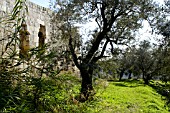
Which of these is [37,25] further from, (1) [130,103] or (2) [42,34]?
(1) [130,103]

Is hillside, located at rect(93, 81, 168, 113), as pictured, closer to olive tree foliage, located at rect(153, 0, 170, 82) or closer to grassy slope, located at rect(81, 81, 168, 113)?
grassy slope, located at rect(81, 81, 168, 113)

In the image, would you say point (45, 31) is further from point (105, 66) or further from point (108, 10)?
point (105, 66)

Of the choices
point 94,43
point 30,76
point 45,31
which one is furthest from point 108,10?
point 30,76

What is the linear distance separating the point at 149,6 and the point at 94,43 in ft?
7.36

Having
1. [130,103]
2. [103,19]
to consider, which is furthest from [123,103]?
[103,19]

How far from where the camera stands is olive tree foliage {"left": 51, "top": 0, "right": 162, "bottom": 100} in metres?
9.77

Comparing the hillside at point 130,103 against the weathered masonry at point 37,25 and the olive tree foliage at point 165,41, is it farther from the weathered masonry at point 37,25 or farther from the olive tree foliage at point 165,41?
the weathered masonry at point 37,25

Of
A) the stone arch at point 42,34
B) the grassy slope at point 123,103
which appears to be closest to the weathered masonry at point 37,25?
the stone arch at point 42,34

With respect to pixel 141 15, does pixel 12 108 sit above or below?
below

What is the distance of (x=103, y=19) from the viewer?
33.9 feet

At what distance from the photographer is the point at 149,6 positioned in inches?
387

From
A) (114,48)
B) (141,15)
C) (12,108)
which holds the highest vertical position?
(141,15)

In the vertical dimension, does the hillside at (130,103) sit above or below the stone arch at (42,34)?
below

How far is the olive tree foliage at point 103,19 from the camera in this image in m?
9.77
